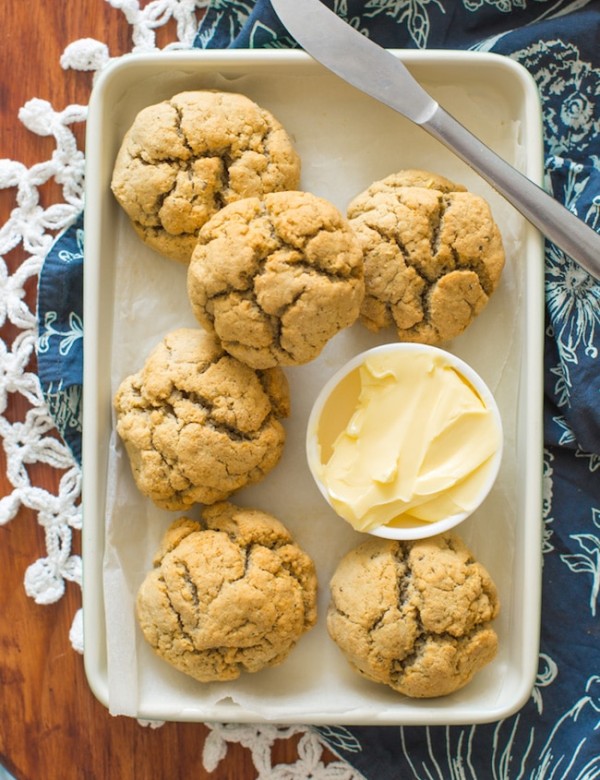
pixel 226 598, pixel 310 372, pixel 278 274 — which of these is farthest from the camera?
pixel 310 372

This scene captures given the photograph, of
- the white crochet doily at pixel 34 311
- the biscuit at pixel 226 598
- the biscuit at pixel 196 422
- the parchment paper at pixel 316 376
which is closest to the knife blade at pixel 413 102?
the parchment paper at pixel 316 376

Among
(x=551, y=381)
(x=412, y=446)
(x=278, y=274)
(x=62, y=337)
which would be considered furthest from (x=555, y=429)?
(x=62, y=337)

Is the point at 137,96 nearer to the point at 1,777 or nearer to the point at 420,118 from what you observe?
the point at 420,118

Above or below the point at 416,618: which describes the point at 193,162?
above

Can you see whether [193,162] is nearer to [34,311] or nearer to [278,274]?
[278,274]

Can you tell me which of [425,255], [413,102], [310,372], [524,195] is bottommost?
[310,372]

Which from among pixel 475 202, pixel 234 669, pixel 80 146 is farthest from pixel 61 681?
pixel 475 202
